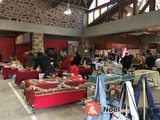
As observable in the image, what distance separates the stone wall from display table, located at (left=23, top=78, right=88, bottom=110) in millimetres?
5604

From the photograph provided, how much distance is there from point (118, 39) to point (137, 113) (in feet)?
35.1

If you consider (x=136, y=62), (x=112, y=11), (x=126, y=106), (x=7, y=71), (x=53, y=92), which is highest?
(x=112, y=11)

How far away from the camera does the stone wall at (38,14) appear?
7.75 meters

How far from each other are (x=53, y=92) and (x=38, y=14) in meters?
6.37

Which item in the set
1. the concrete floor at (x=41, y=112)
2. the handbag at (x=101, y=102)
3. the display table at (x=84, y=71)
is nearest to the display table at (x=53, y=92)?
the concrete floor at (x=41, y=112)

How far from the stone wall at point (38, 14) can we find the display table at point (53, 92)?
5604 mm

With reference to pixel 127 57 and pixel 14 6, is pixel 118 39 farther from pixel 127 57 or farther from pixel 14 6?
pixel 14 6

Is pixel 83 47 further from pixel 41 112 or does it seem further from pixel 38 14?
pixel 41 112

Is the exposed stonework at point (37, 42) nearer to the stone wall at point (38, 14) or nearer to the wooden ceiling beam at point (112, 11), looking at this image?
the stone wall at point (38, 14)

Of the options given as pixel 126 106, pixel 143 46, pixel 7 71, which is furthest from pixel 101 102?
pixel 143 46

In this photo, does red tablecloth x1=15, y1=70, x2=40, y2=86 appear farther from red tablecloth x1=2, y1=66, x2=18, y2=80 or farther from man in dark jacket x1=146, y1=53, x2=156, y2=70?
man in dark jacket x1=146, y1=53, x2=156, y2=70

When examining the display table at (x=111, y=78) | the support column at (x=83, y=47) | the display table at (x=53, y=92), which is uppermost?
the support column at (x=83, y=47)

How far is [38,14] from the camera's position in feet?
28.0

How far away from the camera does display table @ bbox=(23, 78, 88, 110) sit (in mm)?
3281
